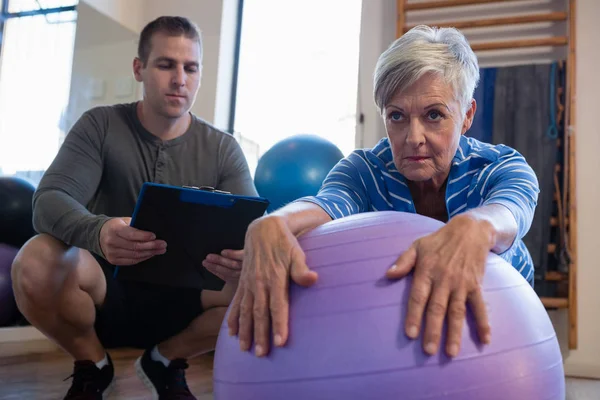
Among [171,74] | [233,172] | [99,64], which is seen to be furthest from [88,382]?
[99,64]

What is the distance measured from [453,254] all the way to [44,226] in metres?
1.13

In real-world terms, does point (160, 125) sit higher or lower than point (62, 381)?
higher

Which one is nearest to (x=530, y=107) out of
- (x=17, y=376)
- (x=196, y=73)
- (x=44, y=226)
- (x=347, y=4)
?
(x=347, y=4)

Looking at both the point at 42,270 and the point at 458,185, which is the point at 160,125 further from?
the point at 458,185

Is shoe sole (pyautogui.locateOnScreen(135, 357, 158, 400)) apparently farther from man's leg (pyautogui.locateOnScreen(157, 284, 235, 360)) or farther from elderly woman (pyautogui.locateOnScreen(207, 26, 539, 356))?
elderly woman (pyautogui.locateOnScreen(207, 26, 539, 356))

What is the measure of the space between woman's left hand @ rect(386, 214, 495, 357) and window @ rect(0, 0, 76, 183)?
265 centimetres

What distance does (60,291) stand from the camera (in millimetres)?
1442

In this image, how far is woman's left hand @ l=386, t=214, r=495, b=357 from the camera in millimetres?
700

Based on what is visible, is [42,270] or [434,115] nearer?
[434,115]

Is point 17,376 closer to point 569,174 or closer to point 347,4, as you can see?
point 569,174

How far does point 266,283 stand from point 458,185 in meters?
0.59

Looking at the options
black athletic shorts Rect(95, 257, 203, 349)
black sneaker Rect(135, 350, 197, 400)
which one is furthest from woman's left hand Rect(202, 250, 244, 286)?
black sneaker Rect(135, 350, 197, 400)

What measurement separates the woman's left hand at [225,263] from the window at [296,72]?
6.88 feet

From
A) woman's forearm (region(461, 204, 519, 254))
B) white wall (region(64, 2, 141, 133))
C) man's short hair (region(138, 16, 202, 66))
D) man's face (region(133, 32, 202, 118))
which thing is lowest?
woman's forearm (region(461, 204, 519, 254))
